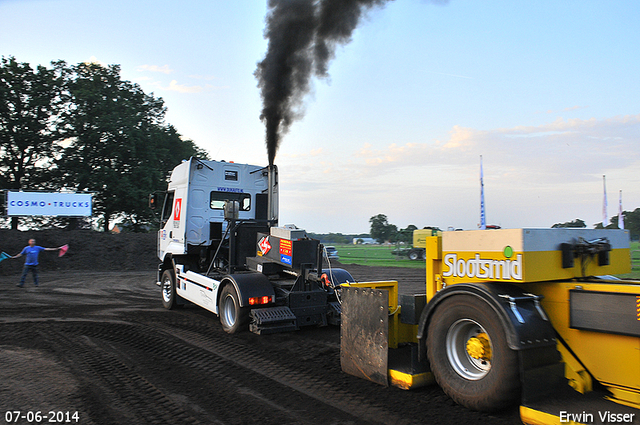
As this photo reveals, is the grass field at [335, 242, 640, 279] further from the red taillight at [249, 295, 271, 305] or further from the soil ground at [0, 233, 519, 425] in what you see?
the soil ground at [0, 233, 519, 425]

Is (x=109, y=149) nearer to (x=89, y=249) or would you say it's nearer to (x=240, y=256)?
(x=89, y=249)

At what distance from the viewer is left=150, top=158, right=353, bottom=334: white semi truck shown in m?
7.34

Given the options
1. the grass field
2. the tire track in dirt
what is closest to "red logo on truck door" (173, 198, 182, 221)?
the tire track in dirt

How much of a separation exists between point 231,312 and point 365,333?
3597 millimetres

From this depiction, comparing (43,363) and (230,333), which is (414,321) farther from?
(43,363)

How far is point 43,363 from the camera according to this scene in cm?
571

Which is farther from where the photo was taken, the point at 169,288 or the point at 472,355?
the point at 169,288

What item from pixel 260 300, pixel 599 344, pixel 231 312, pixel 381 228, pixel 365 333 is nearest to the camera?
pixel 599 344

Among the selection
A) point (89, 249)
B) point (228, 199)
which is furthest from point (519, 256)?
point (89, 249)

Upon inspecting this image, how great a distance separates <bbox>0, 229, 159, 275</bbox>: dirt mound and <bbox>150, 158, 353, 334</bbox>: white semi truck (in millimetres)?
15817

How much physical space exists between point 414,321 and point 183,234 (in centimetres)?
613

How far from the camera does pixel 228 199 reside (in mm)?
9766

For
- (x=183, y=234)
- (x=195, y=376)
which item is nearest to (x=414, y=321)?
(x=195, y=376)

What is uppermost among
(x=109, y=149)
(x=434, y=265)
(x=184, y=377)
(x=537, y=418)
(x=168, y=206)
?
(x=109, y=149)
